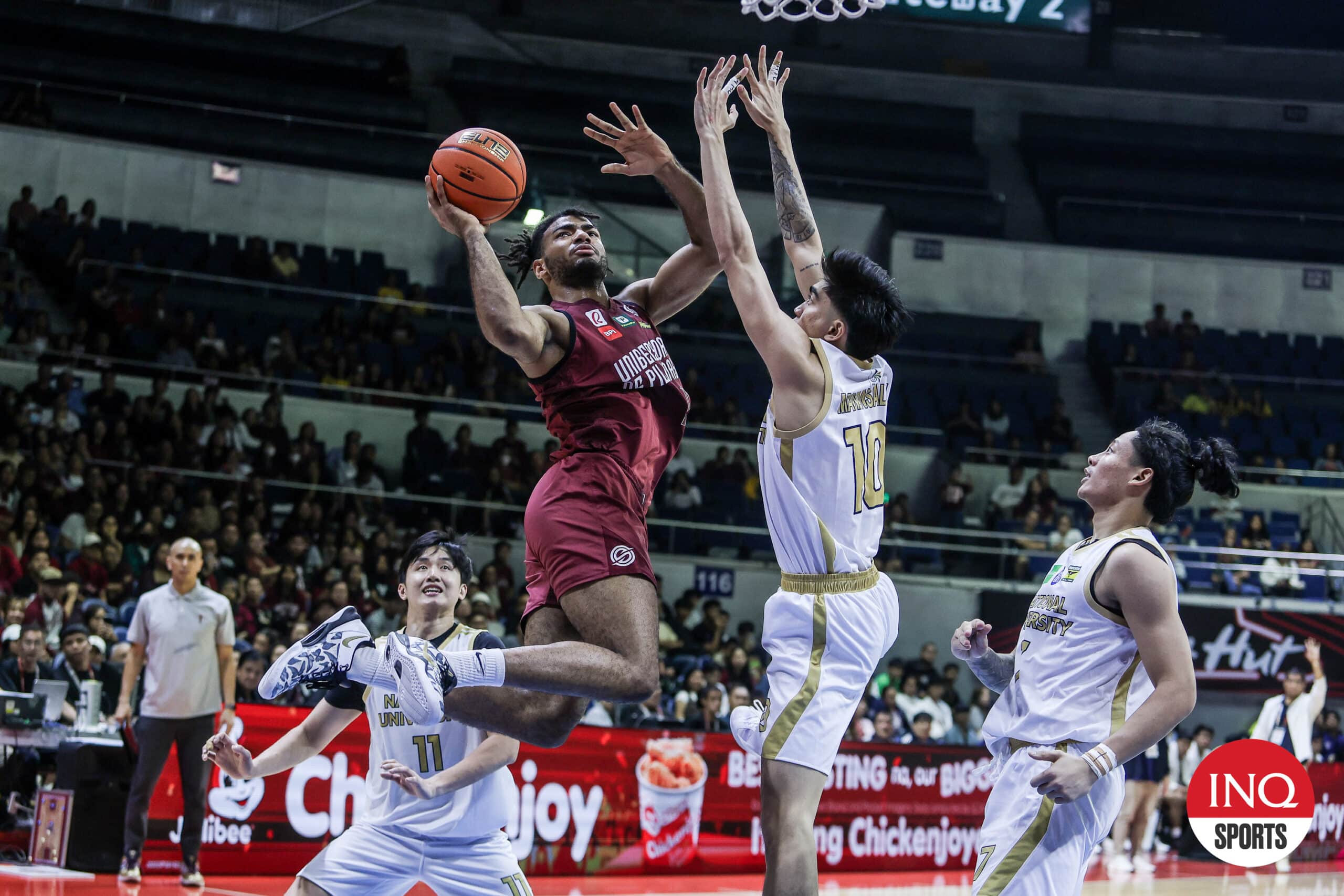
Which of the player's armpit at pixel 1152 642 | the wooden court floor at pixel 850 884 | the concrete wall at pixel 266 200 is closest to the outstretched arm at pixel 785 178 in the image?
the player's armpit at pixel 1152 642

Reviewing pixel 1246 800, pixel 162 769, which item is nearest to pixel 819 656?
pixel 162 769

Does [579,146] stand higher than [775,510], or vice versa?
[579,146]

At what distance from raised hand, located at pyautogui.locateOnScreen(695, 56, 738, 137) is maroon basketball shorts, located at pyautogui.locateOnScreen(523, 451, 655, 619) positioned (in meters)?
1.20

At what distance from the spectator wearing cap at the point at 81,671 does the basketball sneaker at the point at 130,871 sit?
70.6 inches

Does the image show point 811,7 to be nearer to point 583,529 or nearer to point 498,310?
point 498,310

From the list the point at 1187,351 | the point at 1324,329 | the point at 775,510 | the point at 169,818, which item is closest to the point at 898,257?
the point at 1187,351

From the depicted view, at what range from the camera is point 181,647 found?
28.1 ft

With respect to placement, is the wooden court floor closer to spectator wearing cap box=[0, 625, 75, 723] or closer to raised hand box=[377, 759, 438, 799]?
spectator wearing cap box=[0, 625, 75, 723]

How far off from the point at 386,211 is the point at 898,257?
8609mm

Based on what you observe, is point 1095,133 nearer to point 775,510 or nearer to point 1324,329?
point 1324,329

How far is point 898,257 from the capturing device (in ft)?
77.8

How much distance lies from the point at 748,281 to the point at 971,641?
1352mm

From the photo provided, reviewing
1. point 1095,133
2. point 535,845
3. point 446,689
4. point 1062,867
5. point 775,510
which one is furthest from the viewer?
point 1095,133

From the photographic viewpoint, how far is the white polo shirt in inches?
337
